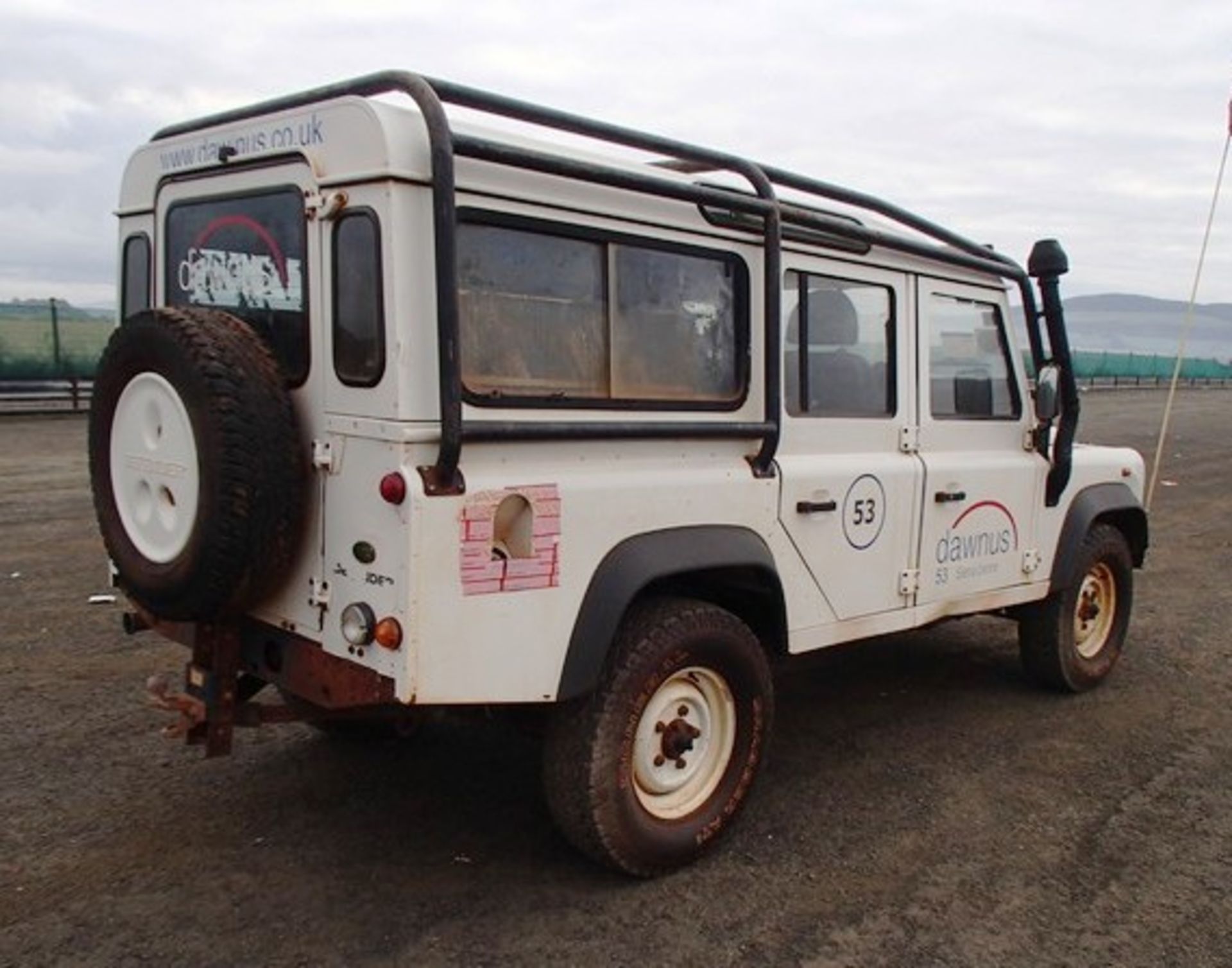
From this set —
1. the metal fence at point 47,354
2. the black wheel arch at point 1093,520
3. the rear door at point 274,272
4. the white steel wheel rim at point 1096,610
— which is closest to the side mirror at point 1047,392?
the black wheel arch at point 1093,520

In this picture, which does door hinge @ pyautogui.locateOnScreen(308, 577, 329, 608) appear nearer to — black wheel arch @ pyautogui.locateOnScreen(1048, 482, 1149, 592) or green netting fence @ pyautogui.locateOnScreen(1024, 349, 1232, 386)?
black wheel arch @ pyautogui.locateOnScreen(1048, 482, 1149, 592)

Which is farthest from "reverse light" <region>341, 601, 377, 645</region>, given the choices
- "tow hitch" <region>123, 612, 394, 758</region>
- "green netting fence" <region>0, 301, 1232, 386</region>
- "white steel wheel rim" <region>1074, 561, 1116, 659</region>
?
"green netting fence" <region>0, 301, 1232, 386</region>

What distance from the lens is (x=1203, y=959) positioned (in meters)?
3.18

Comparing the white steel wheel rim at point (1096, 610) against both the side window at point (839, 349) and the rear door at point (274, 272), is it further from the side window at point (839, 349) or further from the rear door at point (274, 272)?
the rear door at point (274, 272)

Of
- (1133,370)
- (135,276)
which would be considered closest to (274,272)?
(135,276)

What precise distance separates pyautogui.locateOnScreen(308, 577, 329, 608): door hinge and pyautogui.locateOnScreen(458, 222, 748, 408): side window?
71 centimetres

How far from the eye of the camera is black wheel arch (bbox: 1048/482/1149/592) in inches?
210

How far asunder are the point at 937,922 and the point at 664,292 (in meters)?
2.13

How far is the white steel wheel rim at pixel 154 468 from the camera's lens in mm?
3129

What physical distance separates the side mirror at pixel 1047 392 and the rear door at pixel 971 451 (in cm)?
18

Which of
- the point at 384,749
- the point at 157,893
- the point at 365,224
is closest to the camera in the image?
the point at 365,224

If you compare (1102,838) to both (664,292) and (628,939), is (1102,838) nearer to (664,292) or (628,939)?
(628,939)

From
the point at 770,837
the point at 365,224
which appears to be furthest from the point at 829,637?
the point at 365,224

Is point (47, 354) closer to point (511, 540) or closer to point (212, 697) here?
point (212, 697)
